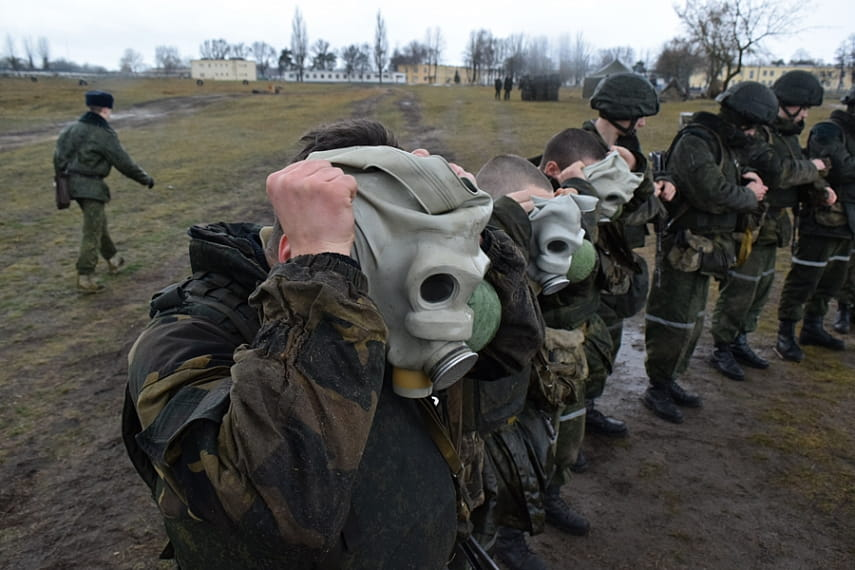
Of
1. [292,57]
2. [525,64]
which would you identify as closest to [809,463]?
[525,64]

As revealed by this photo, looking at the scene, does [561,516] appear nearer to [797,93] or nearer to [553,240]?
[553,240]

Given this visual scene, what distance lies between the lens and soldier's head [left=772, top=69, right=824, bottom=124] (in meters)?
5.41

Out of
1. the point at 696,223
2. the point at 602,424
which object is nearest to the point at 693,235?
the point at 696,223

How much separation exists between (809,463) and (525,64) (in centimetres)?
6538

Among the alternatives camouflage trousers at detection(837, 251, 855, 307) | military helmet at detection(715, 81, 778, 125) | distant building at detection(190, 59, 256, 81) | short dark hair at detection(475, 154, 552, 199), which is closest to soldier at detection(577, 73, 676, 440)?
military helmet at detection(715, 81, 778, 125)

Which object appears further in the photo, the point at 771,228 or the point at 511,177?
the point at 771,228

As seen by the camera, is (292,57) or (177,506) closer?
(177,506)

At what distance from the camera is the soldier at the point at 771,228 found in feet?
17.8

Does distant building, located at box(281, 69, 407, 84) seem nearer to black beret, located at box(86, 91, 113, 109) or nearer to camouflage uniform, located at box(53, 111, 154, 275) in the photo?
black beret, located at box(86, 91, 113, 109)

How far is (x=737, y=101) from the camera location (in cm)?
454

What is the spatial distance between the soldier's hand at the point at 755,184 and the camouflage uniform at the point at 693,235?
0.27ft

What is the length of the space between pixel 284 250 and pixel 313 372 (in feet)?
0.93

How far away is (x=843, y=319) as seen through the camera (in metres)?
6.59

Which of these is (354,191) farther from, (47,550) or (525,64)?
(525,64)
